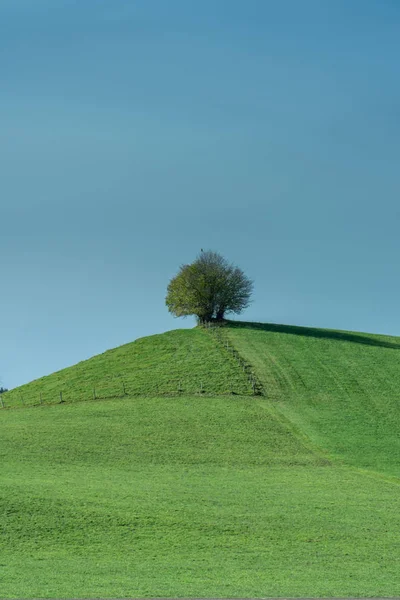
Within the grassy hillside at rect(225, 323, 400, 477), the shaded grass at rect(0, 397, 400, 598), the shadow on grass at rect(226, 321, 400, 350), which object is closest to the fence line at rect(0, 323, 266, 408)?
the grassy hillside at rect(225, 323, 400, 477)

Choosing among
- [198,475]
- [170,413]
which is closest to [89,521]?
[198,475]

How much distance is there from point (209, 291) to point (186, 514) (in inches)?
2622

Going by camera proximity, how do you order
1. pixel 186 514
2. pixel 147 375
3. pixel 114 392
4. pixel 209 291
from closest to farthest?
pixel 186 514, pixel 114 392, pixel 147 375, pixel 209 291

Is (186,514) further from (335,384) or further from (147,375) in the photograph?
(335,384)

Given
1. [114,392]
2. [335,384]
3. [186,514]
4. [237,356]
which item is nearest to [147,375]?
[114,392]

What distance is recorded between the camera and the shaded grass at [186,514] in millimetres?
20859

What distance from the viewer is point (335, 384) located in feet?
232

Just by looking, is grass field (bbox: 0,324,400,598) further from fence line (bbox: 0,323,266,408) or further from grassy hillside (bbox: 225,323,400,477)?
fence line (bbox: 0,323,266,408)

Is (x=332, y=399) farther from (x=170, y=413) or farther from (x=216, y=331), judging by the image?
(x=216, y=331)

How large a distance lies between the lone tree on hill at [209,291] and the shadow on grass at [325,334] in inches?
105

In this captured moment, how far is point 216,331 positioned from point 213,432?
37.1 metres

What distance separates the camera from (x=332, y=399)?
6612 cm

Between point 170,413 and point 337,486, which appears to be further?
point 170,413

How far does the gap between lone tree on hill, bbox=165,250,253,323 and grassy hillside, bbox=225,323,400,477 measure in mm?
Answer: 3138
